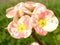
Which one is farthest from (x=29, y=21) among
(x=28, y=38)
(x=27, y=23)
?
(x=28, y=38)

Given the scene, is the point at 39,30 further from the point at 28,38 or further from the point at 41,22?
the point at 28,38

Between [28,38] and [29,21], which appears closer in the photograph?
[29,21]

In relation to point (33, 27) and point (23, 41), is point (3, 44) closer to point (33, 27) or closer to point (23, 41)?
point (23, 41)

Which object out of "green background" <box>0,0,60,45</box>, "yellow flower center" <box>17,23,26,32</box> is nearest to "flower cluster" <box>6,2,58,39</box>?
"yellow flower center" <box>17,23,26,32</box>

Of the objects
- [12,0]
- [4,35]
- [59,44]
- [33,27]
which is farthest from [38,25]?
[12,0]

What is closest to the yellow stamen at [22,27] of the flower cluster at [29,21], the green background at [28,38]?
the flower cluster at [29,21]

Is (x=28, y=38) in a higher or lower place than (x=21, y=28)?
lower

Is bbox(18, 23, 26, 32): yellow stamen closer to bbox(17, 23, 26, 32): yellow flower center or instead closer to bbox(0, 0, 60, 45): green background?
bbox(17, 23, 26, 32): yellow flower center

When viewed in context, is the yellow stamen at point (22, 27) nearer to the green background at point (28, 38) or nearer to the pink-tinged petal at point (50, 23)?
the pink-tinged petal at point (50, 23)
